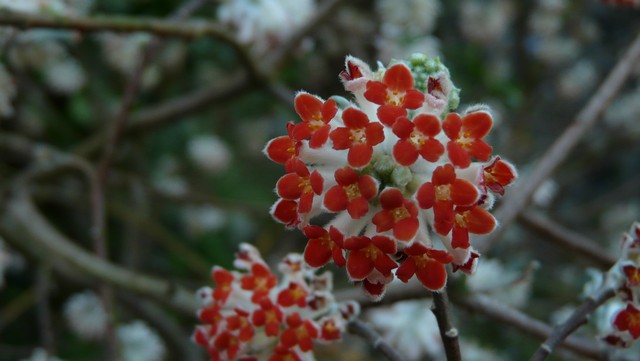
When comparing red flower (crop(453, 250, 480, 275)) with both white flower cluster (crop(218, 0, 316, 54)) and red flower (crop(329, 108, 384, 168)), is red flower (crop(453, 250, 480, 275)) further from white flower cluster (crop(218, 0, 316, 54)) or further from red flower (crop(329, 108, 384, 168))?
white flower cluster (crop(218, 0, 316, 54))

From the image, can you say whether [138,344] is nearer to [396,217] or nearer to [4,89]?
[4,89]

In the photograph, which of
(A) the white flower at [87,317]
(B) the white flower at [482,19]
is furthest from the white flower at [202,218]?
(B) the white flower at [482,19]

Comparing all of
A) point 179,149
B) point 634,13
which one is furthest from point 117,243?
point 634,13

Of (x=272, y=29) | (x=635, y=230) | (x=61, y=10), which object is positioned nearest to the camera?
(x=635, y=230)

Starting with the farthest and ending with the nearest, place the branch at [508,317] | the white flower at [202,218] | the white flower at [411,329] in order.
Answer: the white flower at [202,218] < the white flower at [411,329] < the branch at [508,317]

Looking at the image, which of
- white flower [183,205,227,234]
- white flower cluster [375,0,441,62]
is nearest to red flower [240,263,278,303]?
white flower cluster [375,0,441,62]

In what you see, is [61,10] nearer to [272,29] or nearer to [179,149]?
[272,29]

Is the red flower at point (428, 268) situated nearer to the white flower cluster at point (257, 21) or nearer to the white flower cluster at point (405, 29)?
the white flower cluster at point (257, 21)
